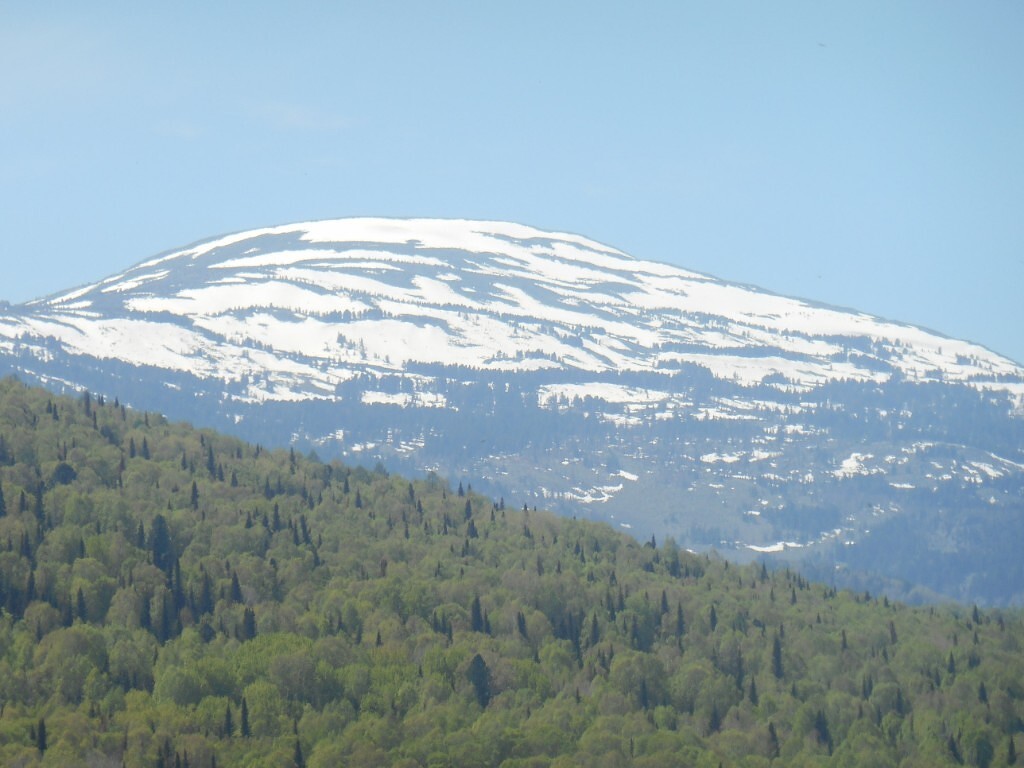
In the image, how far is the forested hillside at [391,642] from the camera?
122 metres

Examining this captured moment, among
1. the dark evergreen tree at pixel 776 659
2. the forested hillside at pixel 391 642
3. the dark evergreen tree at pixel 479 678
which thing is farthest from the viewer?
the dark evergreen tree at pixel 776 659

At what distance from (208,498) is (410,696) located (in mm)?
50748

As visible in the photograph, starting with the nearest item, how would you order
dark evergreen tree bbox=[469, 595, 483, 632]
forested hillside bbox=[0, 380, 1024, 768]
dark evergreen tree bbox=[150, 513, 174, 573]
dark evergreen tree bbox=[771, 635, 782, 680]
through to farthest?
forested hillside bbox=[0, 380, 1024, 768], dark evergreen tree bbox=[150, 513, 174, 573], dark evergreen tree bbox=[469, 595, 483, 632], dark evergreen tree bbox=[771, 635, 782, 680]

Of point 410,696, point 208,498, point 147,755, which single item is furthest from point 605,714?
point 208,498

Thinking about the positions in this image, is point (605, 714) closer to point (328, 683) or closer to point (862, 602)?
point (328, 683)

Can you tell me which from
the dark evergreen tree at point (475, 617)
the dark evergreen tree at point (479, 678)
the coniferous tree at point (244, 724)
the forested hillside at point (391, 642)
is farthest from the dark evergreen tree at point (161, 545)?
the coniferous tree at point (244, 724)

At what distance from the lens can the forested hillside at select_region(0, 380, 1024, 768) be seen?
122 meters

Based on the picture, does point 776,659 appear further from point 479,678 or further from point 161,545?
point 161,545

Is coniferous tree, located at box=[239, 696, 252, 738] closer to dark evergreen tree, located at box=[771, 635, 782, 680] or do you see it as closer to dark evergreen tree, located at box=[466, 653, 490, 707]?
dark evergreen tree, located at box=[466, 653, 490, 707]

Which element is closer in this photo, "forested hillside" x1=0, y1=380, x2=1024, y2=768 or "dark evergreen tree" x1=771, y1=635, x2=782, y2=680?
"forested hillside" x1=0, y1=380, x2=1024, y2=768

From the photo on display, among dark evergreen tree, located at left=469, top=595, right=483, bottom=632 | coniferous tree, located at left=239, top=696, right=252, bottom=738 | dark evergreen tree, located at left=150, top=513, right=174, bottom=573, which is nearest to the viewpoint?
coniferous tree, located at left=239, top=696, right=252, bottom=738

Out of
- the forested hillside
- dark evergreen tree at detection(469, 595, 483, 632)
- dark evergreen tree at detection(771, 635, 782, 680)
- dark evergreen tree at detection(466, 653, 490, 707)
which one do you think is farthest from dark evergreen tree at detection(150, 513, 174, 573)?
dark evergreen tree at detection(771, 635, 782, 680)

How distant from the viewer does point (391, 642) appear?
476 feet

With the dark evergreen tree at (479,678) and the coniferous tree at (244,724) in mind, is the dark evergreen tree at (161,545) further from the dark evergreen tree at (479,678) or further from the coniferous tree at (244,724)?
the coniferous tree at (244,724)
